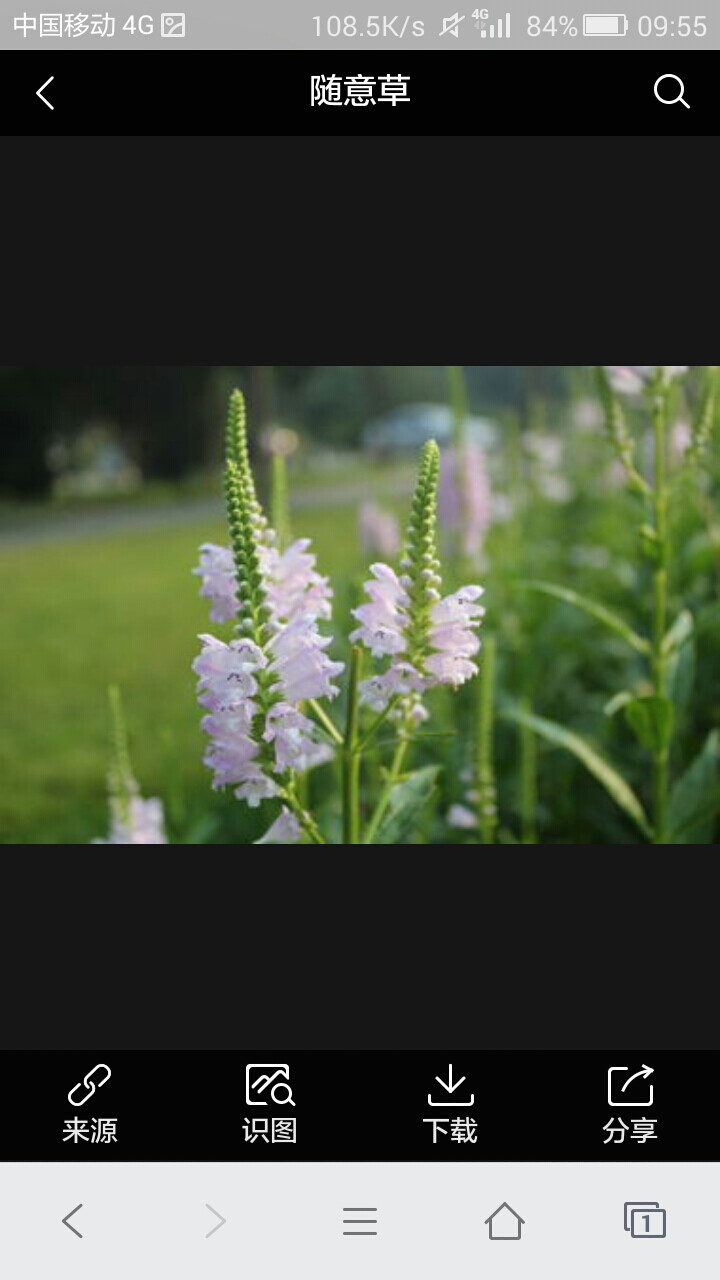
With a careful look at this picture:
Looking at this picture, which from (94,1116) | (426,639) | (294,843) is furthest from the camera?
(94,1116)

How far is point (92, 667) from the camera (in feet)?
14.4

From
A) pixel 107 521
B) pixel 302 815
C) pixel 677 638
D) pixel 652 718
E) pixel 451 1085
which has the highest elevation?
pixel 107 521

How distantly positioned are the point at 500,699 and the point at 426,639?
1.91 m

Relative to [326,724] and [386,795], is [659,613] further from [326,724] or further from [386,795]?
[326,724]

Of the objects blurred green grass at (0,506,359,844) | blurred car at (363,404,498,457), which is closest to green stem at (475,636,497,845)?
blurred green grass at (0,506,359,844)

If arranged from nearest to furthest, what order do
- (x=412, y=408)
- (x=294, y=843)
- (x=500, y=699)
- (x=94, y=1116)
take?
(x=294, y=843) → (x=94, y=1116) → (x=500, y=699) → (x=412, y=408)

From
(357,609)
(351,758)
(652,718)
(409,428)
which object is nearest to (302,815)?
(351,758)

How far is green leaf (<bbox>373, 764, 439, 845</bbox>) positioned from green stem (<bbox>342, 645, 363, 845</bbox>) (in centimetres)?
3

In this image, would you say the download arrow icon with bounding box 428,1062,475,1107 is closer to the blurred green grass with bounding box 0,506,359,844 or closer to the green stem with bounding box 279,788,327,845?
the green stem with bounding box 279,788,327,845
